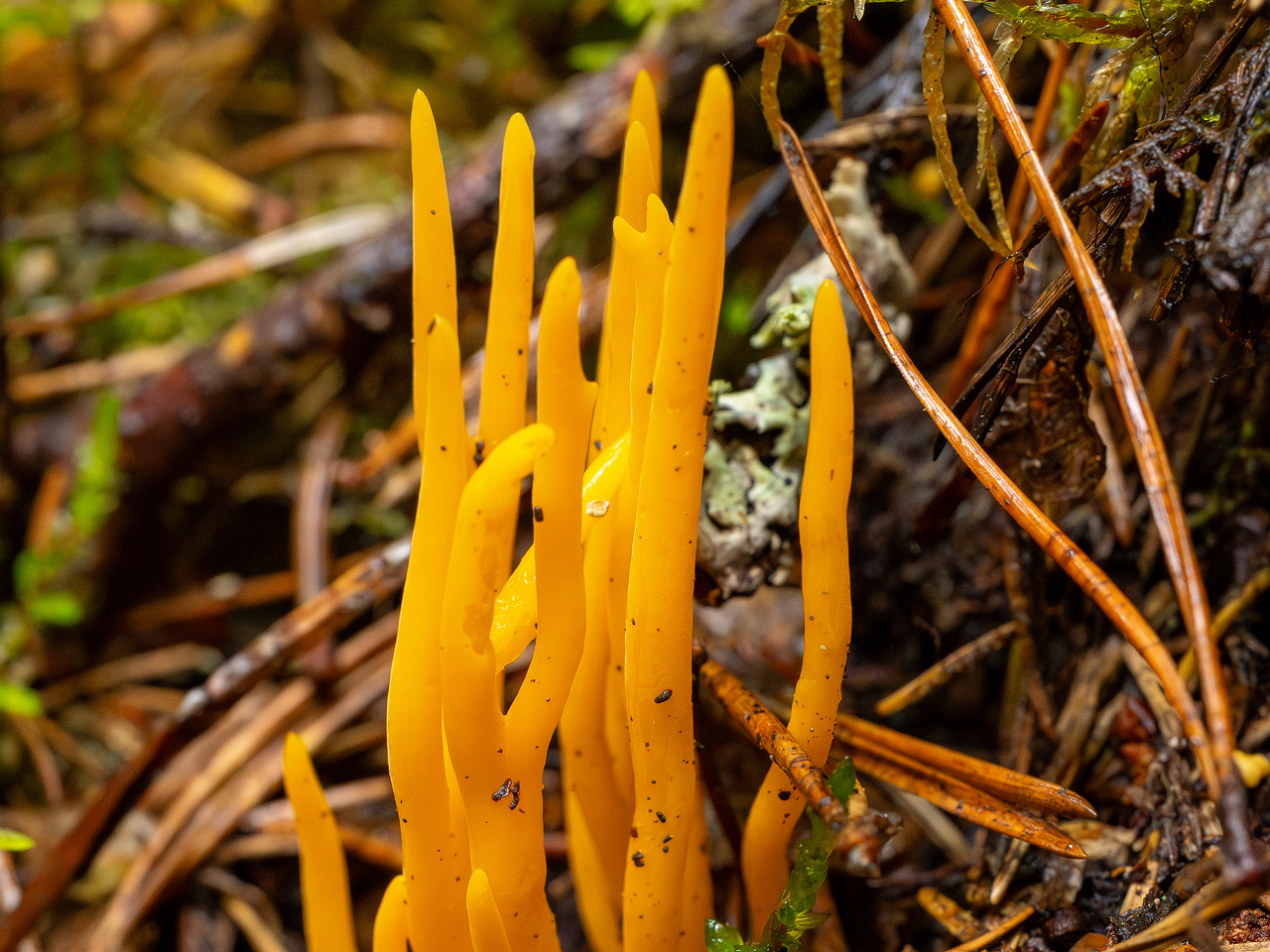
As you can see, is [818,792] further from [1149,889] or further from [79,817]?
[79,817]

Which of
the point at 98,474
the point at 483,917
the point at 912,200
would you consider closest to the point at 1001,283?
the point at 912,200

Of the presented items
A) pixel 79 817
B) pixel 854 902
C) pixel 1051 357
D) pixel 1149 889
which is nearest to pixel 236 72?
pixel 79 817

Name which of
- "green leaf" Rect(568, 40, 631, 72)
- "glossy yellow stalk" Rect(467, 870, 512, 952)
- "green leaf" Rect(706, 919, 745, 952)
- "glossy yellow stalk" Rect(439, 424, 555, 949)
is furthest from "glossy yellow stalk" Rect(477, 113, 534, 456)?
"green leaf" Rect(568, 40, 631, 72)

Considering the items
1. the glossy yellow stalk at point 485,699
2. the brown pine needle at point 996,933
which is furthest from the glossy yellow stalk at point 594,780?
the brown pine needle at point 996,933

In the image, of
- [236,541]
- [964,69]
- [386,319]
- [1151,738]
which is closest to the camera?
[1151,738]

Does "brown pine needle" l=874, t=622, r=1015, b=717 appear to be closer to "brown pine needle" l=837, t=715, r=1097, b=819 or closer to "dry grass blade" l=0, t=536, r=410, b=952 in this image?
"brown pine needle" l=837, t=715, r=1097, b=819

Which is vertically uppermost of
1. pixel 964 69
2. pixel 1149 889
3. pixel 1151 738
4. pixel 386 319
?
pixel 386 319
